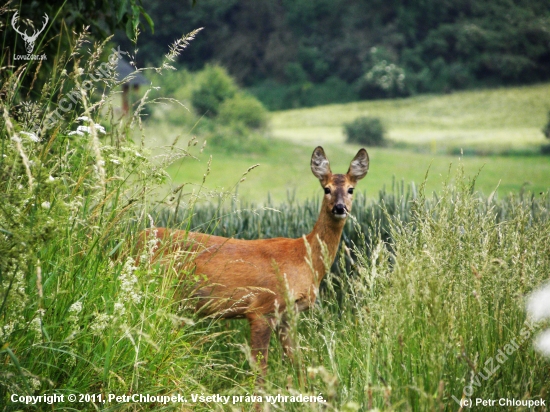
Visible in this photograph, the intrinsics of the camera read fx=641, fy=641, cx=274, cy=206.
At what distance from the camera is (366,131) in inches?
816

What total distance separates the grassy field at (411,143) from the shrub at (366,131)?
555mm

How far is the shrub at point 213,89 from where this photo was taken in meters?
21.5

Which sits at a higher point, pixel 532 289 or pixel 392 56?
pixel 392 56

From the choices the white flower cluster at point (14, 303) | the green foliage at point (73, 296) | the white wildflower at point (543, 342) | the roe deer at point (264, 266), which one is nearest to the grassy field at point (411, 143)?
the roe deer at point (264, 266)

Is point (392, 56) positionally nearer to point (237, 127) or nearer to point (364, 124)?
point (364, 124)

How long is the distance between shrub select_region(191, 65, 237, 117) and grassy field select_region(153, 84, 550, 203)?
1601 millimetres

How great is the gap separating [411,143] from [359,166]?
56.4 ft

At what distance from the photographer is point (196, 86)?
2214 centimetres

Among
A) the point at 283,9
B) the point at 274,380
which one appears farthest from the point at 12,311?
the point at 283,9

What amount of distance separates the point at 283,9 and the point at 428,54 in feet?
19.1

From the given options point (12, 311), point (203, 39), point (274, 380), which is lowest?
point (274, 380)

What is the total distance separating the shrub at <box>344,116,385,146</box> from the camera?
20.5m

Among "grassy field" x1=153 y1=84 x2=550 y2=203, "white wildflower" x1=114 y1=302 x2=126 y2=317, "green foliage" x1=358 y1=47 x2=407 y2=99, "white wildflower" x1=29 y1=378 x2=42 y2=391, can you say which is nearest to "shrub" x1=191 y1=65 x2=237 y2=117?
"grassy field" x1=153 y1=84 x2=550 y2=203

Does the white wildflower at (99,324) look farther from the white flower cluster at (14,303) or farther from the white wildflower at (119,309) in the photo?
the white flower cluster at (14,303)
